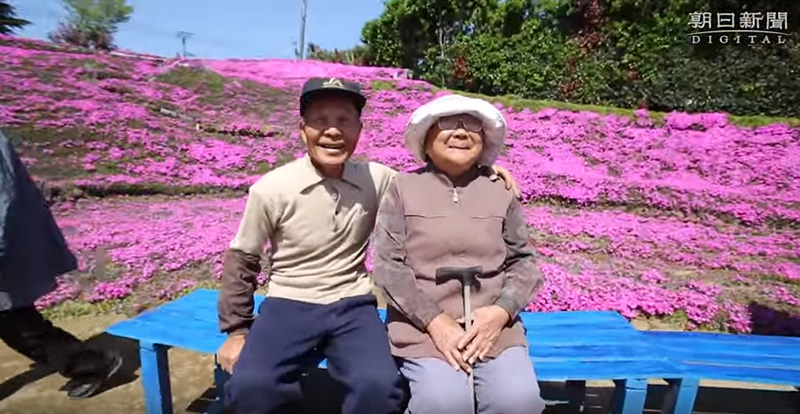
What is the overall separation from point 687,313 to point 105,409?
4294 millimetres

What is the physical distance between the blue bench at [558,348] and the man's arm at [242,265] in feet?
0.62

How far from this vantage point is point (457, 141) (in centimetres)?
249

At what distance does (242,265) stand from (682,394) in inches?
→ 81.3

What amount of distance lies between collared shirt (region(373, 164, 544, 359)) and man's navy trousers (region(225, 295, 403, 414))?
0.13 m

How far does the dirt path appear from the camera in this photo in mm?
3059

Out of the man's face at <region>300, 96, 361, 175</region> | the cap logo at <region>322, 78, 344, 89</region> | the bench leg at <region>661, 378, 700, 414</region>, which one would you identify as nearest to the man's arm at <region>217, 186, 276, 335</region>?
the man's face at <region>300, 96, 361, 175</region>

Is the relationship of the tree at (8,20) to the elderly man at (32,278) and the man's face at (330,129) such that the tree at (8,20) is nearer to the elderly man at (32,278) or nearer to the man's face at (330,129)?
the elderly man at (32,278)

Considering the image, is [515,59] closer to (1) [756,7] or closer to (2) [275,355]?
(1) [756,7]

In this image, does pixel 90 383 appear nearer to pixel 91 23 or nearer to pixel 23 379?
pixel 23 379

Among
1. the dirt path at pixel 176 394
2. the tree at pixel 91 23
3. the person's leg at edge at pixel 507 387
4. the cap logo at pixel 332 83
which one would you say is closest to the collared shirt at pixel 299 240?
the cap logo at pixel 332 83

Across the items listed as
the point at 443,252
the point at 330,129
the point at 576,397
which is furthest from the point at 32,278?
the point at 576,397

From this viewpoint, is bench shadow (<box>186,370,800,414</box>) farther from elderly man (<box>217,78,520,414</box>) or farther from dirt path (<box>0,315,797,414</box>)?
elderly man (<box>217,78,520,414</box>)

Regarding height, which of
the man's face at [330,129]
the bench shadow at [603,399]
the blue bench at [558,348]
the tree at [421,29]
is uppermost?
the tree at [421,29]

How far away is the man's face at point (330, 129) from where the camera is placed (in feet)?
7.95
